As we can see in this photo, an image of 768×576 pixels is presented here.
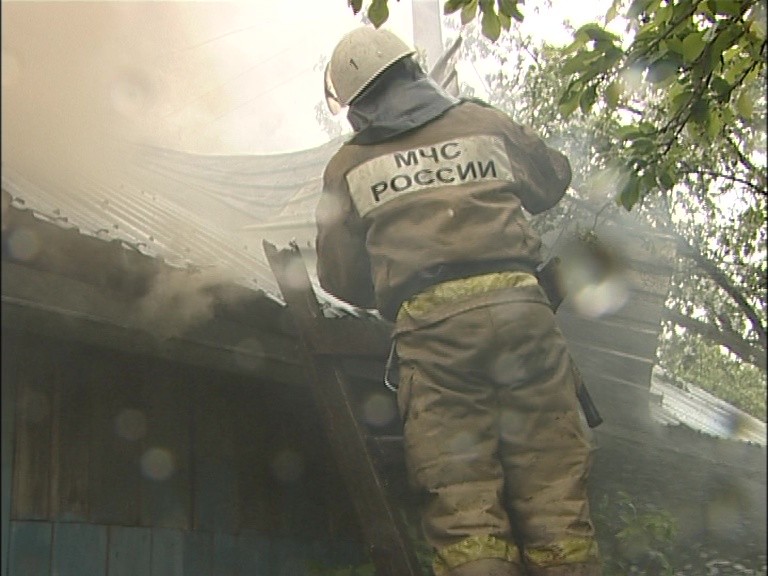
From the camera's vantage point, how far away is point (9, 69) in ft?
7.13

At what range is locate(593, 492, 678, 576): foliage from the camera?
4.45 meters

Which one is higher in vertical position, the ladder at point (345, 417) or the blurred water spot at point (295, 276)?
the blurred water spot at point (295, 276)

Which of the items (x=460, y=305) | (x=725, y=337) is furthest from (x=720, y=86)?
(x=725, y=337)

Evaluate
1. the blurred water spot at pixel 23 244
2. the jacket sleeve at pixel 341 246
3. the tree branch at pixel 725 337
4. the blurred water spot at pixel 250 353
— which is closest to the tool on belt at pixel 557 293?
the jacket sleeve at pixel 341 246

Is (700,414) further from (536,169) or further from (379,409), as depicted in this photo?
(536,169)

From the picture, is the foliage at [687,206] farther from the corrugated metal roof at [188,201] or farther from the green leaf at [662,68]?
the green leaf at [662,68]

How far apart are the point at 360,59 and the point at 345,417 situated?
988mm

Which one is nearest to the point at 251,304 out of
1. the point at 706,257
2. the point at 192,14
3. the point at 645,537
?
the point at 192,14

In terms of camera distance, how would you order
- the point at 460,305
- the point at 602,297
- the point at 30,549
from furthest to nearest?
the point at 602,297 → the point at 460,305 → the point at 30,549

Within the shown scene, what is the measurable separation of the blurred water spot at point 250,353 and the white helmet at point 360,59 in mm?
721

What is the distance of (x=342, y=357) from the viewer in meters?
3.23

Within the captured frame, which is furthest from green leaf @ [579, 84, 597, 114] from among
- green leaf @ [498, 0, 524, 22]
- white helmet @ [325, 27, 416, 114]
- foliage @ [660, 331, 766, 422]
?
foliage @ [660, 331, 766, 422]

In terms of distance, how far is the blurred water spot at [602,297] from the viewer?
5480mm

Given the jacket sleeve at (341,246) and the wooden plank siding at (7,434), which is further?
the jacket sleeve at (341,246)
